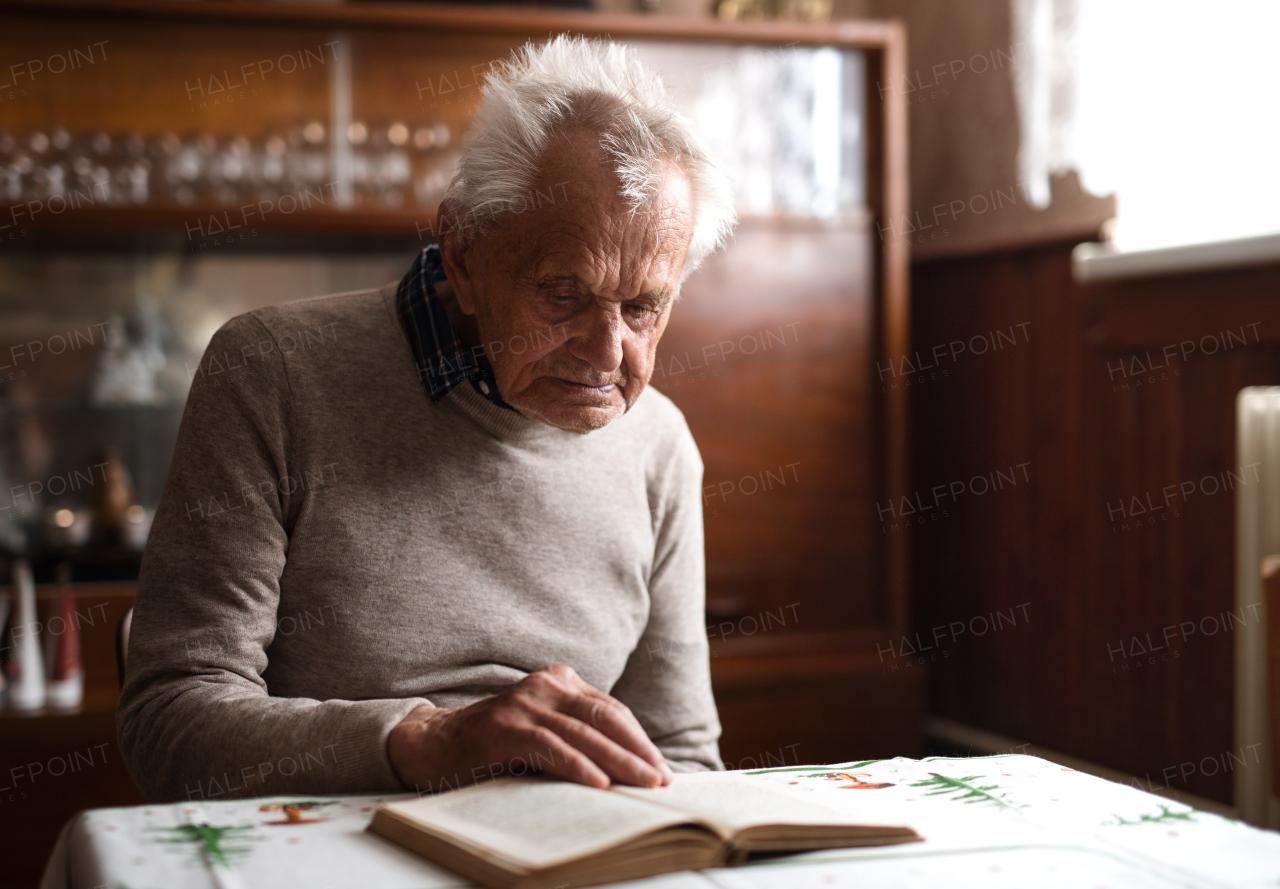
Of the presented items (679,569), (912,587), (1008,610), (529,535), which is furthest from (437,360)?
(912,587)

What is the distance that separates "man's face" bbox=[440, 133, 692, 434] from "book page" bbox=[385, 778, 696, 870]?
49 cm

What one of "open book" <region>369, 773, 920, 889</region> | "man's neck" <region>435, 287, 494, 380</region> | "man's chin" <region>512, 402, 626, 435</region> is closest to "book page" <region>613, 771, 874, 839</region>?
"open book" <region>369, 773, 920, 889</region>

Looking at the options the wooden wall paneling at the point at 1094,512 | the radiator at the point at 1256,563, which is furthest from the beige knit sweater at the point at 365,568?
the wooden wall paneling at the point at 1094,512

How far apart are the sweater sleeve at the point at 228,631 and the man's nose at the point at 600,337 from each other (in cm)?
31

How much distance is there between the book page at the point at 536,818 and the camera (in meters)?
0.68

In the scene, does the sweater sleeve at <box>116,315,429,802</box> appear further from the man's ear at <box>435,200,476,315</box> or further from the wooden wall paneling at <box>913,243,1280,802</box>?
the wooden wall paneling at <box>913,243,1280,802</box>

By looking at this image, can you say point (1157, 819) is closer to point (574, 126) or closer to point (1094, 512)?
point (574, 126)

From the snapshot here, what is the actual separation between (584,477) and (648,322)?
0.22 meters

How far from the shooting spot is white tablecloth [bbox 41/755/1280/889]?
2.29ft

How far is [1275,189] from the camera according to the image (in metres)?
2.04

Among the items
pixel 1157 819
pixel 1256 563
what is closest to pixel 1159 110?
pixel 1256 563

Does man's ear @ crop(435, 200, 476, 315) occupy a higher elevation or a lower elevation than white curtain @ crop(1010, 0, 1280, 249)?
lower

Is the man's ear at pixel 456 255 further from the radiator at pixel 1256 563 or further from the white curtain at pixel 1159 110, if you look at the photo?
the white curtain at pixel 1159 110

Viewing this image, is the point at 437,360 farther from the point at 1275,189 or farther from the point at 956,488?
the point at 956,488
